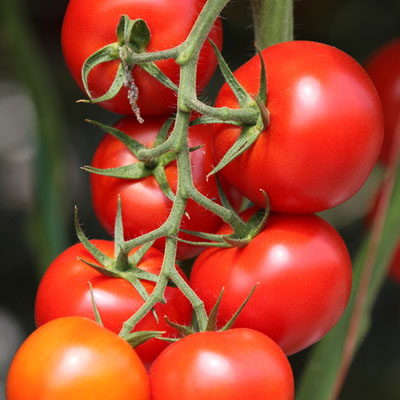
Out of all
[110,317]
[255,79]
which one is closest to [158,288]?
[110,317]

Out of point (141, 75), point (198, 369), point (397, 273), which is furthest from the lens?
point (397, 273)

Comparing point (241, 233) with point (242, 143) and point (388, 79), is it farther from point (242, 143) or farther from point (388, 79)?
point (388, 79)

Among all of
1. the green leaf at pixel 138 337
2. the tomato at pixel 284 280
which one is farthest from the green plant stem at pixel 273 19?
the green leaf at pixel 138 337

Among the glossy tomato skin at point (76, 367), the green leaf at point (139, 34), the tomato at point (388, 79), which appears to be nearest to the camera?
the glossy tomato skin at point (76, 367)

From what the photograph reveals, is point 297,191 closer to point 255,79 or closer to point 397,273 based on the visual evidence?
point 255,79

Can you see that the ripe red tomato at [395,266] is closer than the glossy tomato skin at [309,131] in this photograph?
No

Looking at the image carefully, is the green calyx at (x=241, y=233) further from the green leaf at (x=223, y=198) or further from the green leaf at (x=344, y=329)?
the green leaf at (x=344, y=329)

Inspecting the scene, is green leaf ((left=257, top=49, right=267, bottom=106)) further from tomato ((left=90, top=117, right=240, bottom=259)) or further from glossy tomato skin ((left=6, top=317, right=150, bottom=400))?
glossy tomato skin ((left=6, top=317, right=150, bottom=400))

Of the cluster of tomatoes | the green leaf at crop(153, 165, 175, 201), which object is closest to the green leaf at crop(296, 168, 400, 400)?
the cluster of tomatoes
